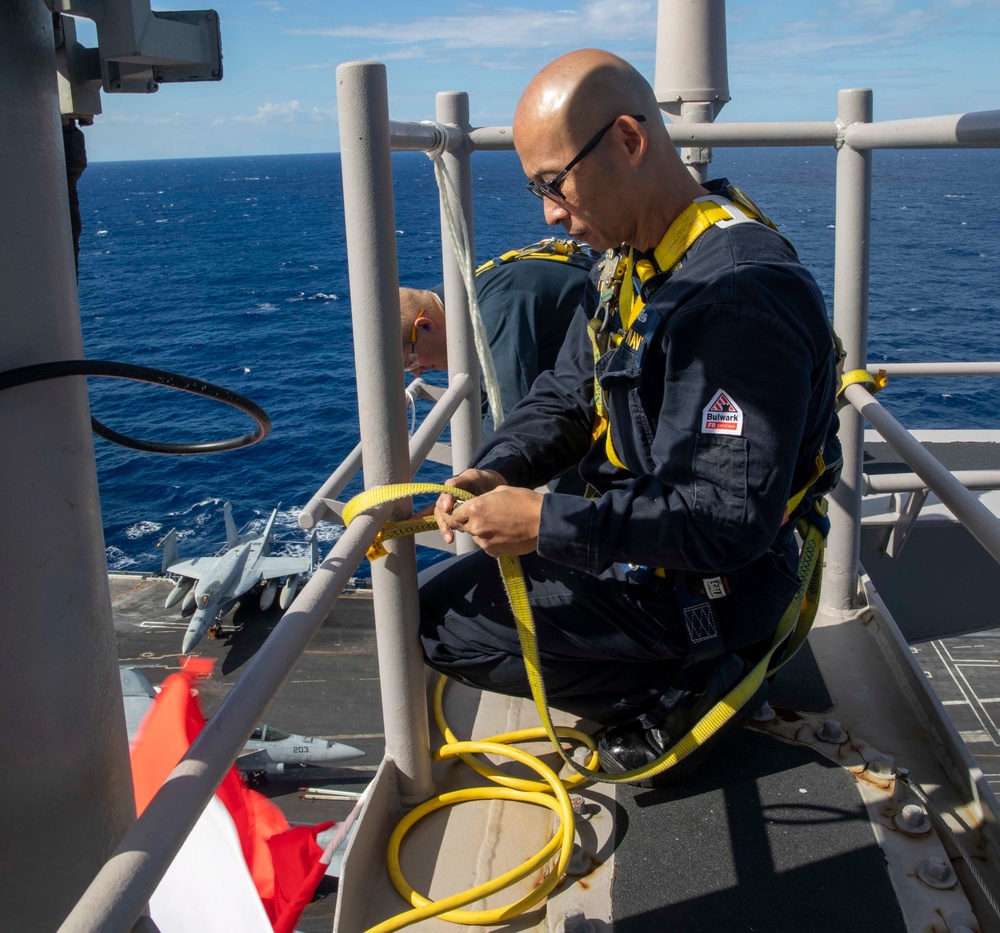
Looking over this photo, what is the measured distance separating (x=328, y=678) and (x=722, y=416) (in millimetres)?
23611

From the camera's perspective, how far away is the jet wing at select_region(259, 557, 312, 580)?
27.2 metres

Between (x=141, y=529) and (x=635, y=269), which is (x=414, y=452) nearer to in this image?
(x=635, y=269)

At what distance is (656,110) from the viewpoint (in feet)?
6.56

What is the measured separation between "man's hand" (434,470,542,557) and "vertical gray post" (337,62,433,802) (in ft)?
0.81

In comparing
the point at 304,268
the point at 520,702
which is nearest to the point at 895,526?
the point at 520,702

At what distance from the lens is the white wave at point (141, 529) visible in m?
30.3

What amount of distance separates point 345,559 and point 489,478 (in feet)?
1.75

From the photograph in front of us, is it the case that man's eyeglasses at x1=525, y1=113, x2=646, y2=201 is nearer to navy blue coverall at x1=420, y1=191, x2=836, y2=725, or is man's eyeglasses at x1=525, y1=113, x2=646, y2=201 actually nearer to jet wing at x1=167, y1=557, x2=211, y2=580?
navy blue coverall at x1=420, y1=191, x2=836, y2=725

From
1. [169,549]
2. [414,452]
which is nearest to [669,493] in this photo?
[414,452]

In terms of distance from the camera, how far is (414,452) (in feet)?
7.60

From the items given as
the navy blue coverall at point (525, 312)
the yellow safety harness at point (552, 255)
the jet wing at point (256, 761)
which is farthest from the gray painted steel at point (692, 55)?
the jet wing at point (256, 761)

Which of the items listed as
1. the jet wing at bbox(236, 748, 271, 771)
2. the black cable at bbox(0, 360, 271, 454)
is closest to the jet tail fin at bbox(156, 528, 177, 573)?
the jet wing at bbox(236, 748, 271, 771)

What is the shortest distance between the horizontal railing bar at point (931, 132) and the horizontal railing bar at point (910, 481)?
1243 millimetres

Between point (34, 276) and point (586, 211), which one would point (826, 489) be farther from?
point (34, 276)
